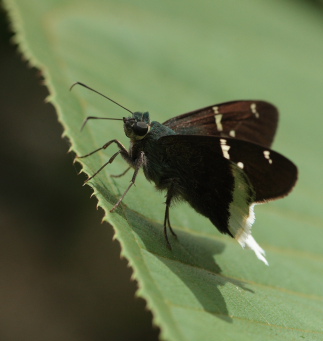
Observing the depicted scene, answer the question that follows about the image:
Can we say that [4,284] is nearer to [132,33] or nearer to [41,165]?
[41,165]

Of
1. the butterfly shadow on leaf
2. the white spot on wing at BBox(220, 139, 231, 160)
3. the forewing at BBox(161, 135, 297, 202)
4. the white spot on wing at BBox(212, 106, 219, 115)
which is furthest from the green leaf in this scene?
the white spot on wing at BBox(212, 106, 219, 115)

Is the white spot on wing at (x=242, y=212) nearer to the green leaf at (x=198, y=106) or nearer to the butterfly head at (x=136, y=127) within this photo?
the green leaf at (x=198, y=106)

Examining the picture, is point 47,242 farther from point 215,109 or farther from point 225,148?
point 225,148

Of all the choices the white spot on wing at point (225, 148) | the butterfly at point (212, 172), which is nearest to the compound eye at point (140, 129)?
the butterfly at point (212, 172)

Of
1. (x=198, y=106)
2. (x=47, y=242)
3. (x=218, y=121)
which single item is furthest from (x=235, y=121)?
(x=47, y=242)

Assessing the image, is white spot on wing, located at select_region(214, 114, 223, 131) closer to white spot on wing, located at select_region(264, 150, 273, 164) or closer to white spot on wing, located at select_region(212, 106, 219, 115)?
white spot on wing, located at select_region(212, 106, 219, 115)

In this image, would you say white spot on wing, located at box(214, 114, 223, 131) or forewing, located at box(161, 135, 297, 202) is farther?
white spot on wing, located at box(214, 114, 223, 131)
